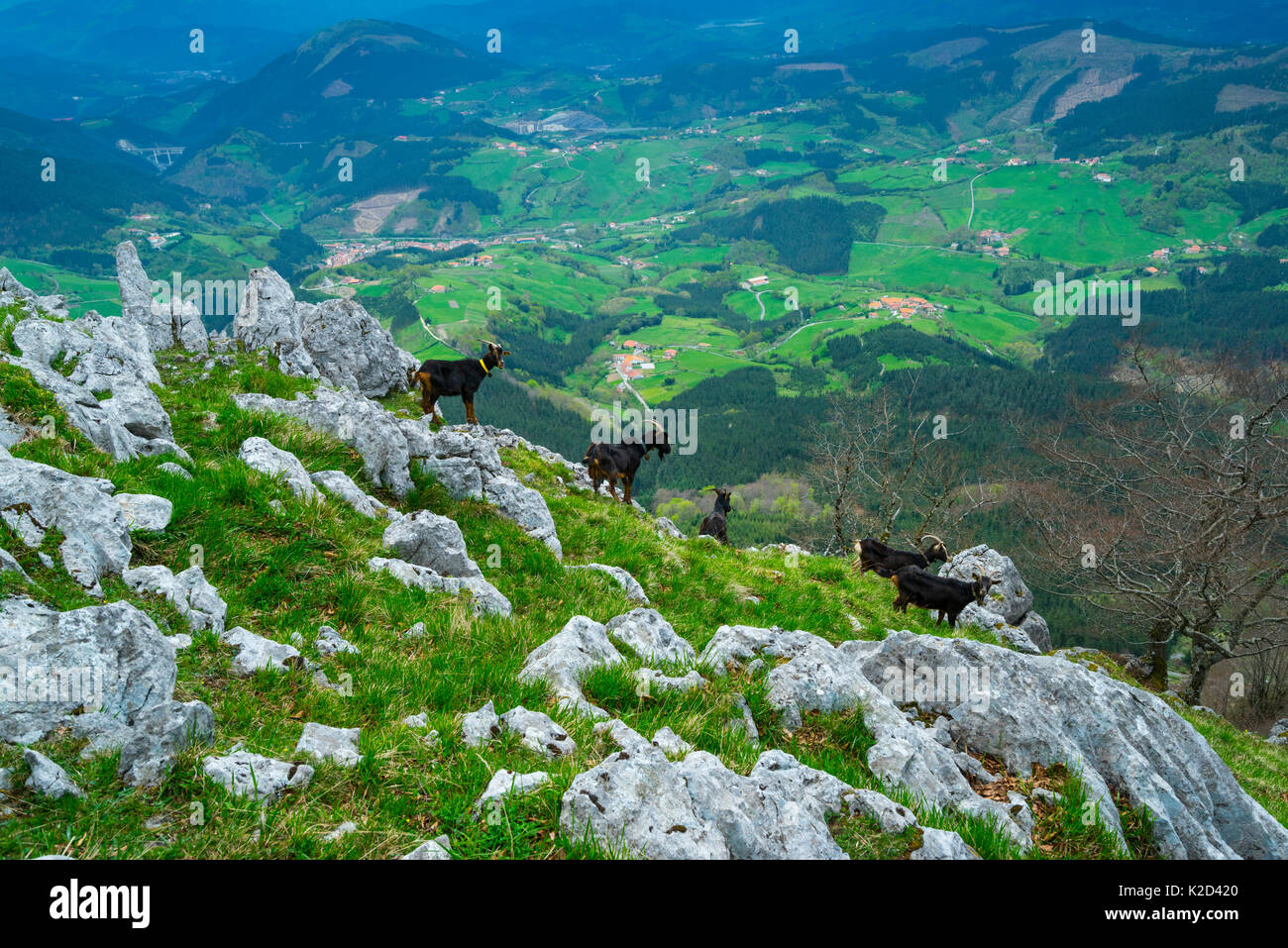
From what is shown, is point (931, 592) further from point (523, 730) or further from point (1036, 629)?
point (523, 730)

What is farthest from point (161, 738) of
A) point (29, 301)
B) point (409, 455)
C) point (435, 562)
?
point (29, 301)

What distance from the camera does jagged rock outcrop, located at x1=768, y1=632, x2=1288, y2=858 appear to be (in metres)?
6.60

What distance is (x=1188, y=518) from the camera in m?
33.0

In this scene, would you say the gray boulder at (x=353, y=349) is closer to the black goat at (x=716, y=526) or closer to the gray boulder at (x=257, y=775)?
the black goat at (x=716, y=526)

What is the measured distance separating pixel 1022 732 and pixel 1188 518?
1372 inches

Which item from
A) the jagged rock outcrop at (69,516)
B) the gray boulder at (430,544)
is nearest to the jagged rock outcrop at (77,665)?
the jagged rock outcrop at (69,516)

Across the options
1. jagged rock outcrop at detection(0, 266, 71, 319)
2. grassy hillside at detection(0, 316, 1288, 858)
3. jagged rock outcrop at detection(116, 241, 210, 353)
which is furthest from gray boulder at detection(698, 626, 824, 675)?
jagged rock outcrop at detection(116, 241, 210, 353)

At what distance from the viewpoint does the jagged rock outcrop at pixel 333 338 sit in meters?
27.9

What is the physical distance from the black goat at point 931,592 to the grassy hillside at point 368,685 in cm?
474
